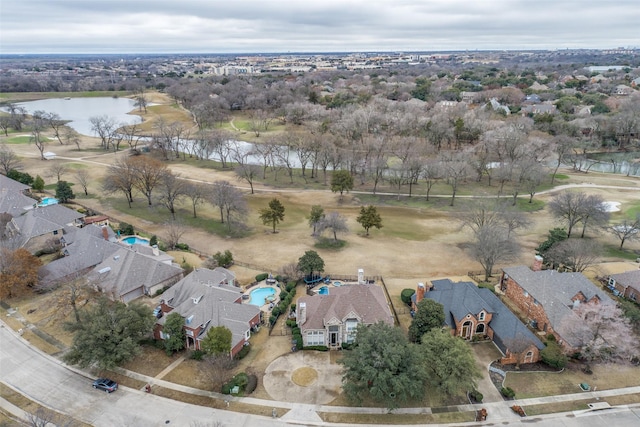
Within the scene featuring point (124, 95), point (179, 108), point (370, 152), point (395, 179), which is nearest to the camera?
point (395, 179)

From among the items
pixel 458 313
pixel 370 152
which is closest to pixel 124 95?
pixel 370 152

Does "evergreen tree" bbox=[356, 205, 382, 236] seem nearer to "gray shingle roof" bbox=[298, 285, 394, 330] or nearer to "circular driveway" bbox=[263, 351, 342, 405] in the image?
"gray shingle roof" bbox=[298, 285, 394, 330]

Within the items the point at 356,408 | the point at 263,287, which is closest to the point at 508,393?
the point at 356,408

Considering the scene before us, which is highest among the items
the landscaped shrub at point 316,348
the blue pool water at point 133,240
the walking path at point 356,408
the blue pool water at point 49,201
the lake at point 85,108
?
the lake at point 85,108

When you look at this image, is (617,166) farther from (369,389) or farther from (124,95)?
(124,95)

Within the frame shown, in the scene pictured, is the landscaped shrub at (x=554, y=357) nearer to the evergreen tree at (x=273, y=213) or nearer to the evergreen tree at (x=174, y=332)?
the evergreen tree at (x=174, y=332)

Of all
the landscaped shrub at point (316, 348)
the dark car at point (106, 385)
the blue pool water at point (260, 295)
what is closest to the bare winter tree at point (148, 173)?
the blue pool water at point (260, 295)
